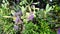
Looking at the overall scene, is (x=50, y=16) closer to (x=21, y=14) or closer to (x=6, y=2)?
(x=21, y=14)

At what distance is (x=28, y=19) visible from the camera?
1.58 m

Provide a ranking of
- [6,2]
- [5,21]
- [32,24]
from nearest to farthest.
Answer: [32,24] < [5,21] < [6,2]

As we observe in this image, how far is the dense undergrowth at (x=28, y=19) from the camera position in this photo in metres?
1.57

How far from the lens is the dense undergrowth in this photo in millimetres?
1570

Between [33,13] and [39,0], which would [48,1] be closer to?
[39,0]

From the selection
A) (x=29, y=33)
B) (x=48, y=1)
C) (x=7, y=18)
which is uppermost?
(x=48, y=1)

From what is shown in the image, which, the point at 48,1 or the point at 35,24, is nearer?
the point at 35,24

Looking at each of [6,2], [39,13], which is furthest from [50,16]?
[6,2]

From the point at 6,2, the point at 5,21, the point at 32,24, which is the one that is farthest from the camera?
the point at 6,2

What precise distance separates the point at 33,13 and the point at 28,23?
11 centimetres

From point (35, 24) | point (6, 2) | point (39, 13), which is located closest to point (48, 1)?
point (39, 13)

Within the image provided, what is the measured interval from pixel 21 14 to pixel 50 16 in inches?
Answer: 12.3

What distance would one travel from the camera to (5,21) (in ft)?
5.51

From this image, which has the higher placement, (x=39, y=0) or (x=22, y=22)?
(x=39, y=0)
